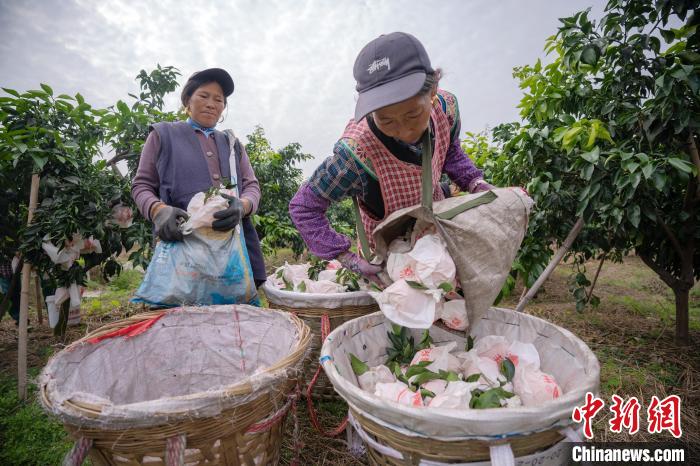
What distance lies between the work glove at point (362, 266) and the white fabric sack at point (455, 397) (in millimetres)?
543

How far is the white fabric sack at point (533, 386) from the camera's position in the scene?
48.1 inches

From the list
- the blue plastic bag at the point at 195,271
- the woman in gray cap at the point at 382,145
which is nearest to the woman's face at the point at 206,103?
the blue plastic bag at the point at 195,271

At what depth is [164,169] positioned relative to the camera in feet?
6.48

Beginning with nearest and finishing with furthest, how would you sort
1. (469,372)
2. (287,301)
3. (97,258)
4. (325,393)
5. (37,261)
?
1. (469,372)
2. (287,301)
3. (325,393)
4. (37,261)
5. (97,258)

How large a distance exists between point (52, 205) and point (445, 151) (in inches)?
94.3

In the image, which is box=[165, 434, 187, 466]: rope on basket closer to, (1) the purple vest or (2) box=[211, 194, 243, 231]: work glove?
(2) box=[211, 194, 243, 231]: work glove

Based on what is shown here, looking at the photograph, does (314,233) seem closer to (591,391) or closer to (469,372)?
(469,372)

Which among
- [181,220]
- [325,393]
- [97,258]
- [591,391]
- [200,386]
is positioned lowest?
[325,393]

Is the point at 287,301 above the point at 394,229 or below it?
below

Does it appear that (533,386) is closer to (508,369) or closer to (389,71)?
(508,369)

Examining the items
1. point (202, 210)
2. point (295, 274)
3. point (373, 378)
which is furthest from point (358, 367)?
point (295, 274)

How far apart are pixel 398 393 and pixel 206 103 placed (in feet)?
5.84

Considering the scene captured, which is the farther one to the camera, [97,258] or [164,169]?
[97,258]

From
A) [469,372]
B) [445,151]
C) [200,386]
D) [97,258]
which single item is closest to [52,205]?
[97,258]
